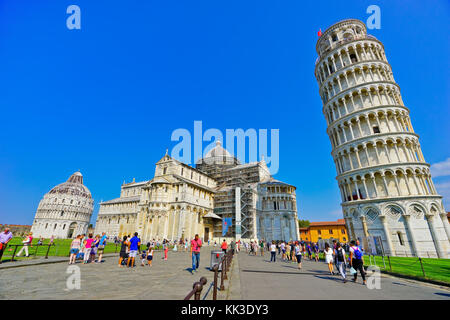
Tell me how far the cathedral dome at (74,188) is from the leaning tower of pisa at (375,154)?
339ft

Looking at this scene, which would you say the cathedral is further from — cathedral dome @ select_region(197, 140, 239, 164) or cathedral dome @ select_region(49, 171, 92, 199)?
cathedral dome @ select_region(49, 171, 92, 199)

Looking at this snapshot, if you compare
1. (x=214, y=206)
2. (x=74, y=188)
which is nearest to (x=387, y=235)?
(x=214, y=206)

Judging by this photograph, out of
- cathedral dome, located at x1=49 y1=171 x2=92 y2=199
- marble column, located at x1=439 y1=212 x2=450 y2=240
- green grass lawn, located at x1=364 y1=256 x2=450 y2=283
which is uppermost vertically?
cathedral dome, located at x1=49 y1=171 x2=92 y2=199

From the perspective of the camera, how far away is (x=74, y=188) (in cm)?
8844

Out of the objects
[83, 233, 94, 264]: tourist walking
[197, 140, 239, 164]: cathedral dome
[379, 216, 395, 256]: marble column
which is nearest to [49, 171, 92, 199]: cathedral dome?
[197, 140, 239, 164]: cathedral dome

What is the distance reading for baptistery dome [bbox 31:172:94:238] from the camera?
262ft

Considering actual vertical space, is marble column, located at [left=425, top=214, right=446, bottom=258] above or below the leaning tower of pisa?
below

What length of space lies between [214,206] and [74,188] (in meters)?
76.9

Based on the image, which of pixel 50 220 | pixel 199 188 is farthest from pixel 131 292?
pixel 50 220

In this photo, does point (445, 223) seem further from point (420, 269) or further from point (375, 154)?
point (420, 269)

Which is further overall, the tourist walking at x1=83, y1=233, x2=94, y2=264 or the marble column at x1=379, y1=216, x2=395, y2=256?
the marble column at x1=379, y1=216, x2=395, y2=256

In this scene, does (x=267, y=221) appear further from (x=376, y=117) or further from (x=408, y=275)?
(x=408, y=275)

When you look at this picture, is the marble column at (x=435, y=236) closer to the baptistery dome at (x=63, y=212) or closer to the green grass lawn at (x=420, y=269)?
the green grass lawn at (x=420, y=269)

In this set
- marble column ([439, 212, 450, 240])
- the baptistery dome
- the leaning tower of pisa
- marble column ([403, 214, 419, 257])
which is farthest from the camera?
the baptistery dome
